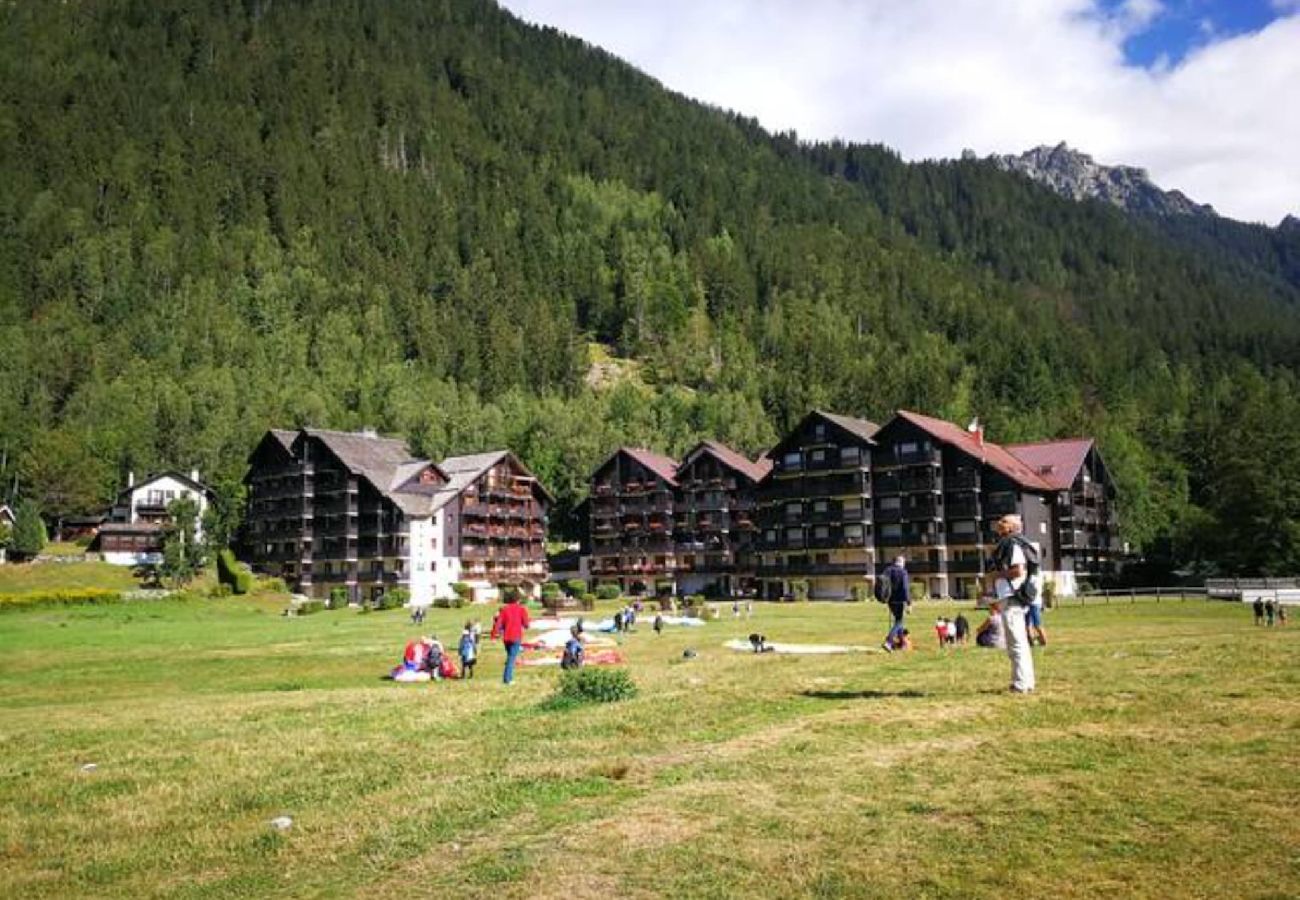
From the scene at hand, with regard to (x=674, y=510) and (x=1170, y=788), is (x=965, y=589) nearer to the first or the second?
(x=674, y=510)

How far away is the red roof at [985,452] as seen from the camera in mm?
97188

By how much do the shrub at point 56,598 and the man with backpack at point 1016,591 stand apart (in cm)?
8165

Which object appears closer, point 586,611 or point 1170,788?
point 1170,788

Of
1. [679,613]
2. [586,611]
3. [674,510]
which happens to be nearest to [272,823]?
[679,613]

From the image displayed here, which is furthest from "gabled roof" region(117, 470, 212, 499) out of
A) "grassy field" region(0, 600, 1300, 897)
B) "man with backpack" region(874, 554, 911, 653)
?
"man with backpack" region(874, 554, 911, 653)

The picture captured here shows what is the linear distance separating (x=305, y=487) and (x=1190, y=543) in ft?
311

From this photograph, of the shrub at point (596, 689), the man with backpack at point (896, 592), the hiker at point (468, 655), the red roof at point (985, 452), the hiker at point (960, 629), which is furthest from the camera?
the red roof at point (985, 452)

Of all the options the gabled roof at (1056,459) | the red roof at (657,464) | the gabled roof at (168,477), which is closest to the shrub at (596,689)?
the gabled roof at (1056,459)

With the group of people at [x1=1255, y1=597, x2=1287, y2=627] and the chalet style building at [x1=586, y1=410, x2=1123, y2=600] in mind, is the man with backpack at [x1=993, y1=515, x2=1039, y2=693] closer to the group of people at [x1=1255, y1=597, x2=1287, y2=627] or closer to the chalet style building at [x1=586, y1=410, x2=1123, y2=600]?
the group of people at [x1=1255, y1=597, x2=1287, y2=627]

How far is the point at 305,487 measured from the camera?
405 feet

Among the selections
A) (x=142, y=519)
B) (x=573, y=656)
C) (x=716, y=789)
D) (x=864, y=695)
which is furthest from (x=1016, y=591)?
(x=142, y=519)

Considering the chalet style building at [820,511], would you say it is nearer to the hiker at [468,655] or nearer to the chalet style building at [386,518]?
the chalet style building at [386,518]

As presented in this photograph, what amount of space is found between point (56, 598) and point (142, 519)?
2153 inches

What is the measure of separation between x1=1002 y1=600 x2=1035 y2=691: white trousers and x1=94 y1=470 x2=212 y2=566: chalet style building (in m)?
115
